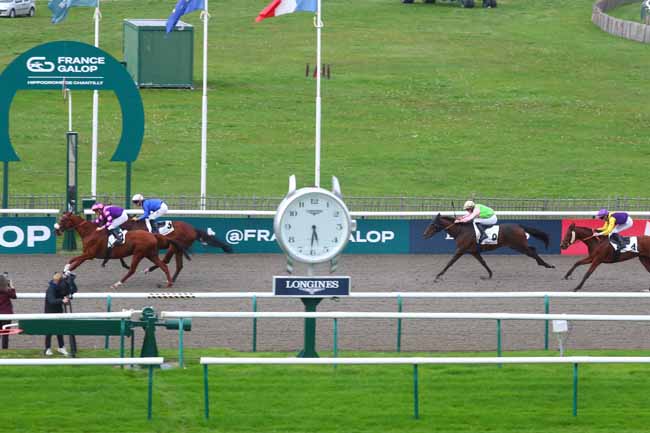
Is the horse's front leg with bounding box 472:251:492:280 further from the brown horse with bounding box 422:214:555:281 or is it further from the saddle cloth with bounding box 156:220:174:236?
the saddle cloth with bounding box 156:220:174:236

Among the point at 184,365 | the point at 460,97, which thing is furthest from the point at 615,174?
the point at 184,365

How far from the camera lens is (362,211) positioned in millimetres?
27781

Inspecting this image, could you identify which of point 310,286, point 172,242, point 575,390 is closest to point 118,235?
point 172,242

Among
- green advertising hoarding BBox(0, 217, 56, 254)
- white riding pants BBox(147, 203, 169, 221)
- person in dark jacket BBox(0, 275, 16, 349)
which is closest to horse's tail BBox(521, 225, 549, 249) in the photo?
white riding pants BBox(147, 203, 169, 221)

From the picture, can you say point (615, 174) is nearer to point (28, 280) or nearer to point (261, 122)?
point (261, 122)

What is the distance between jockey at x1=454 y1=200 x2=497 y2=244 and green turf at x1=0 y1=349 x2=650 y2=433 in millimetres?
8552

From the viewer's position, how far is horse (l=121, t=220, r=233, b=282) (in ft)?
77.6

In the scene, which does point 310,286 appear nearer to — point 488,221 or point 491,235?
point 491,235

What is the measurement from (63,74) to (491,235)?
8436 mm

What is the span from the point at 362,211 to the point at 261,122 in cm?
1367

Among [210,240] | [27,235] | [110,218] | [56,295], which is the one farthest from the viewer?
[27,235]

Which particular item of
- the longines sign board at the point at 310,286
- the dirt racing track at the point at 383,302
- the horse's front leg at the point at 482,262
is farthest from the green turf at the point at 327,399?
the horse's front leg at the point at 482,262

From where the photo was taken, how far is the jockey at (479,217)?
24594mm

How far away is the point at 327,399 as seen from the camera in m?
14.7
